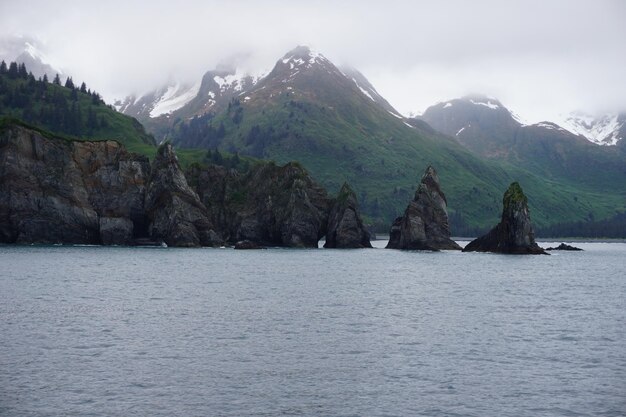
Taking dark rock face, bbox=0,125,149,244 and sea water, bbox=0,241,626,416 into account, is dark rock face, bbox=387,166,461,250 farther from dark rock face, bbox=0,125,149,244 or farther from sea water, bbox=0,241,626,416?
sea water, bbox=0,241,626,416

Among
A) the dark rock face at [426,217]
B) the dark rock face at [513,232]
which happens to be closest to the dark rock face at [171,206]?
the dark rock face at [426,217]

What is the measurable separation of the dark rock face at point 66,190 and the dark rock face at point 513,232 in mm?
98278

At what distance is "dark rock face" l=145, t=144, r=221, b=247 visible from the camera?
179 m

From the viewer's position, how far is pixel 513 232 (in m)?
179

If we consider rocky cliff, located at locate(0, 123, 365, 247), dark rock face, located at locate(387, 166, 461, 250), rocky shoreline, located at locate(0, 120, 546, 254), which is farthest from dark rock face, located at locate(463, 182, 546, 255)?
rocky cliff, located at locate(0, 123, 365, 247)

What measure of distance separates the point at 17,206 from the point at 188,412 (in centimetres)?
14265

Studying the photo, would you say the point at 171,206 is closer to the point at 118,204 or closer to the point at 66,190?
the point at 118,204

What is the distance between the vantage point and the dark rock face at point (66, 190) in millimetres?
162875

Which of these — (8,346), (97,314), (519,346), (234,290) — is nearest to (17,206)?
(234,290)

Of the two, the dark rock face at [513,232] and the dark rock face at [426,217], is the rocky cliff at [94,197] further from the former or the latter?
the dark rock face at [513,232]

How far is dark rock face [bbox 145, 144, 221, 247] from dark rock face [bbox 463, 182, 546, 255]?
3171 inches

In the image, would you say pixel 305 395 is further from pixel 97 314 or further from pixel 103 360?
pixel 97 314

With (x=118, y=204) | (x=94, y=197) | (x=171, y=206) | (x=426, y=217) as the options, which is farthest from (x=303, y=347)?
(x=426, y=217)

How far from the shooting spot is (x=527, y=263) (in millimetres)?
149500
